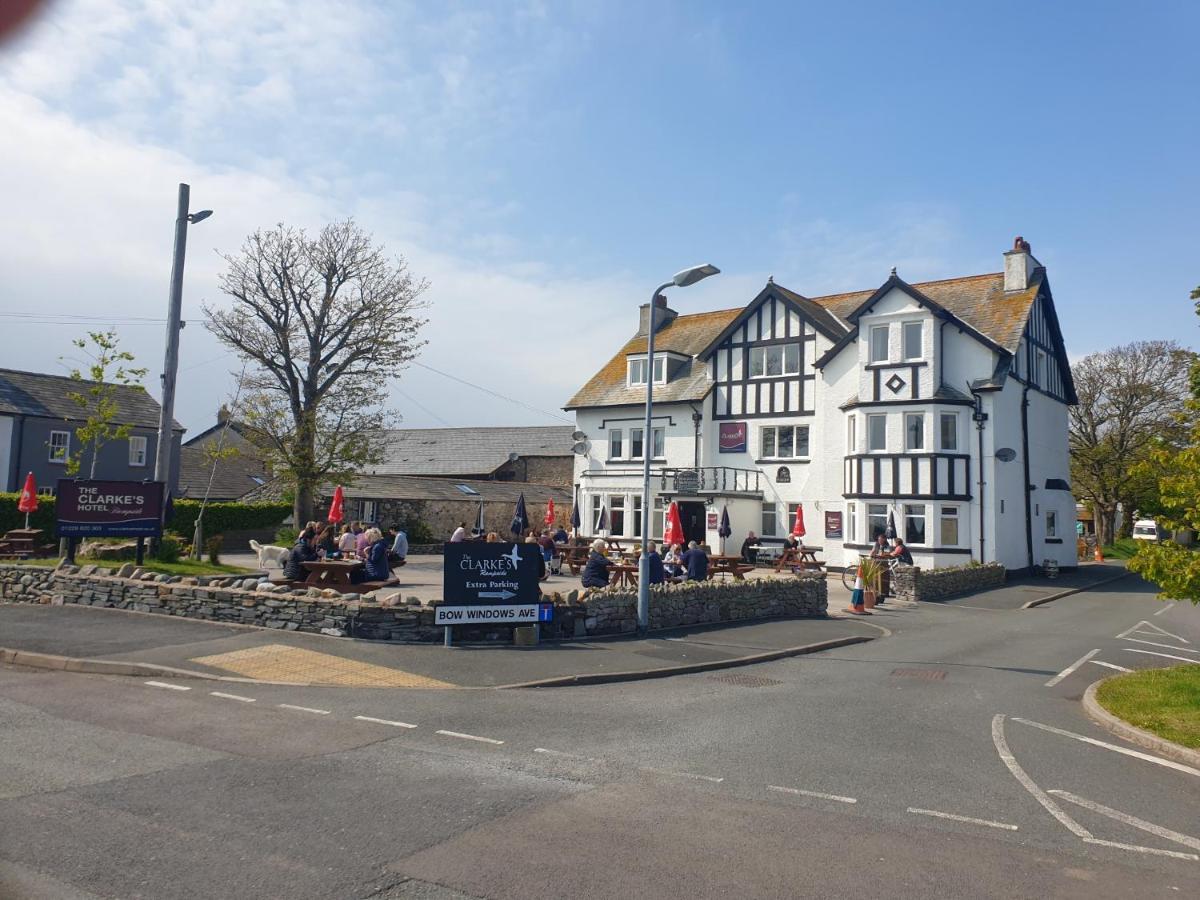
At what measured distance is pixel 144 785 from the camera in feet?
23.1

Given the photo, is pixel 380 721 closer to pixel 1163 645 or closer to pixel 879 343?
pixel 1163 645

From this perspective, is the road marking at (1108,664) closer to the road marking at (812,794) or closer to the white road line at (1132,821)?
the white road line at (1132,821)

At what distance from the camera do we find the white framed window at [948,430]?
3191 centimetres

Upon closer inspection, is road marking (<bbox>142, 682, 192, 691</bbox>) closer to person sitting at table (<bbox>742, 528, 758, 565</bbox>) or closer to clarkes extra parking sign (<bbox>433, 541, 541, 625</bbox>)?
clarkes extra parking sign (<bbox>433, 541, 541, 625</bbox>)

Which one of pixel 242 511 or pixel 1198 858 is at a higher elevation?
pixel 242 511

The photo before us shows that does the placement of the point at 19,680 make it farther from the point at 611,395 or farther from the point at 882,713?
the point at 611,395

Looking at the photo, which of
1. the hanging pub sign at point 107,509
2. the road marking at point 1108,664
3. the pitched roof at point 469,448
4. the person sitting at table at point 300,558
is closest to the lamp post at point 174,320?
the hanging pub sign at point 107,509

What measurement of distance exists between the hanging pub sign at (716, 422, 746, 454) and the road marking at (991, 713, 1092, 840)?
27.6 meters

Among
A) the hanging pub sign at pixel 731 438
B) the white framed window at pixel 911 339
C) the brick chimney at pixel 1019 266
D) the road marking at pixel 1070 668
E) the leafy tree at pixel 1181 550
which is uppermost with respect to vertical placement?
the brick chimney at pixel 1019 266

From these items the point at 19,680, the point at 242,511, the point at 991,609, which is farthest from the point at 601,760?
the point at 242,511

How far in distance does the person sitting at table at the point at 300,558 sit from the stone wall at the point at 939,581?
16191mm

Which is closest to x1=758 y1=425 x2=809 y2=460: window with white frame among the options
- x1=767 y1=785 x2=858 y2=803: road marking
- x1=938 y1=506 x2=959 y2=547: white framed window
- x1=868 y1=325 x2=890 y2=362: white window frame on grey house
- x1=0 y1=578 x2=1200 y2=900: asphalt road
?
x1=868 y1=325 x2=890 y2=362: white window frame on grey house

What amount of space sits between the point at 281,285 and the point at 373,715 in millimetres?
27854

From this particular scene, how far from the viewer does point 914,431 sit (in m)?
32.4
